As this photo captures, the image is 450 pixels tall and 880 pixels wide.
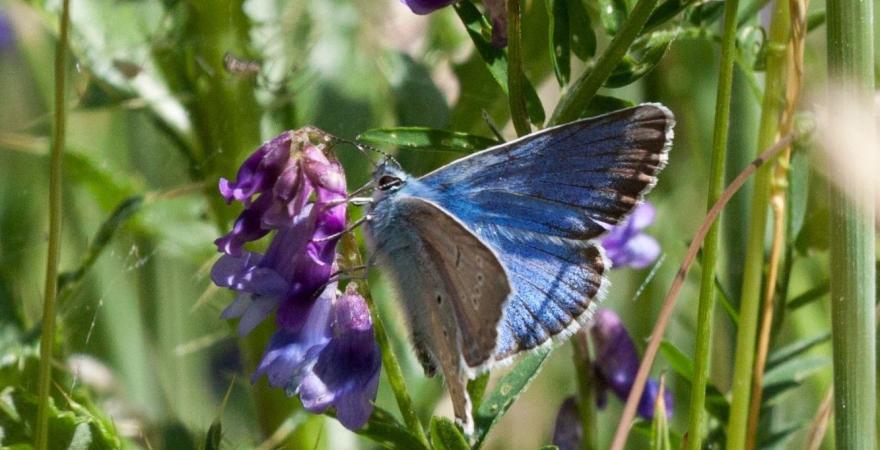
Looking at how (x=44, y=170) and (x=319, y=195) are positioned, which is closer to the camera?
(x=319, y=195)

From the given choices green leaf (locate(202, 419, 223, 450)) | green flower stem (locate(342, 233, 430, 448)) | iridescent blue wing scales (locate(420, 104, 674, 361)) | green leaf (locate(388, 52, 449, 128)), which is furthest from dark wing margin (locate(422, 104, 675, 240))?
green leaf (locate(388, 52, 449, 128))

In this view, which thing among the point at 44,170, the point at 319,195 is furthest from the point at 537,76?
the point at 44,170

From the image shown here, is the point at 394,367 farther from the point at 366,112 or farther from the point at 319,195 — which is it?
the point at 366,112

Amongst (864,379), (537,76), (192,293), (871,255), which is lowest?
(192,293)

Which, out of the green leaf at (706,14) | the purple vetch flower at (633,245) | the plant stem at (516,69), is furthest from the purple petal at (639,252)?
the plant stem at (516,69)

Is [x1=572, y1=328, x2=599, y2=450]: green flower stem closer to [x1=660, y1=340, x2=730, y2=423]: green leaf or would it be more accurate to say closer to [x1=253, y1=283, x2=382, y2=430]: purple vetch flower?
[x1=660, y1=340, x2=730, y2=423]: green leaf

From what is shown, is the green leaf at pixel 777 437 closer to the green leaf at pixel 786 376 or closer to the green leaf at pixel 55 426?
the green leaf at pixel 786 376

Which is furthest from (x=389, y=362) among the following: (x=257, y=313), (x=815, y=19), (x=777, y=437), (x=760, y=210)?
(x=815, y=19)
